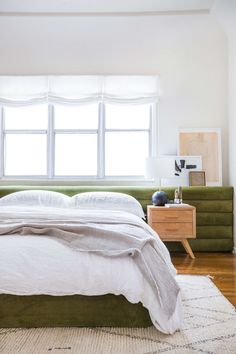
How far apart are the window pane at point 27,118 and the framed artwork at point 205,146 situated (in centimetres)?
190

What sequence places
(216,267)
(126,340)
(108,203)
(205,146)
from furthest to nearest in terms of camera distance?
1. (205,146)
2. (108,203)
3. (216,267)
4. (126,340)

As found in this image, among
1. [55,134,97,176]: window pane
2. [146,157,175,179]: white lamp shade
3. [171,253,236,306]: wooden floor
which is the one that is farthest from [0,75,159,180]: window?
[171,253,236,306]: wooden floor

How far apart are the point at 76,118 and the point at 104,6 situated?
1.47 meters

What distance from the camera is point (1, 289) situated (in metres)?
1.86

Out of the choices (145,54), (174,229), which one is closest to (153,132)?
(145,54)

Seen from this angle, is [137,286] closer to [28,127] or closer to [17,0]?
[28,127]

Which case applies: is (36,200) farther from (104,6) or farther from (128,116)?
(104,6)

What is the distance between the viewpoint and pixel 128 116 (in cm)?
496

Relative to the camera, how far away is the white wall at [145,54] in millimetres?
4789

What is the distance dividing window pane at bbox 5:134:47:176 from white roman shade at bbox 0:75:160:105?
1.62 feet

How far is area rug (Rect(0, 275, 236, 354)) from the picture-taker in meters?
1.74

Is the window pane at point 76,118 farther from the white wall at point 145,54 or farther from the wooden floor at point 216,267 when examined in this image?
the wooden floor at point 216,267

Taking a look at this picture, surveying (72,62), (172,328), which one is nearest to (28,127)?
(72,62)

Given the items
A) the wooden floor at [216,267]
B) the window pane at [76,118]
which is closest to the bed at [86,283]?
the wooden floor at [216,267]
